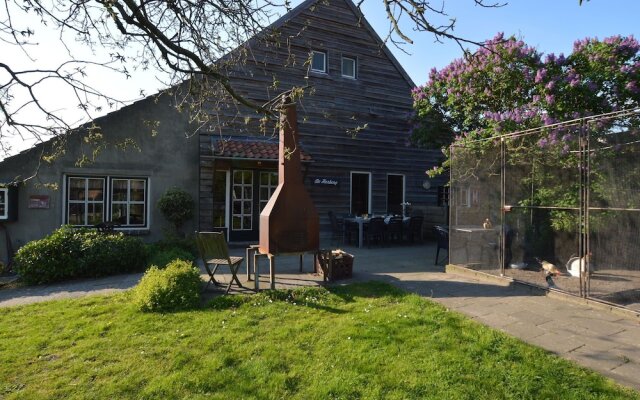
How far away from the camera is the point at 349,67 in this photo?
46.7 ft

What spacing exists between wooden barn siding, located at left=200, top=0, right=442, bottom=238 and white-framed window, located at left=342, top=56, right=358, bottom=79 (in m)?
0.18

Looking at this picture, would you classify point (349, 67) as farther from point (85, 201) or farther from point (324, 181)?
point (85, 201)

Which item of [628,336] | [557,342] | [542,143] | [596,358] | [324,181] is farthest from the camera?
[324,181]

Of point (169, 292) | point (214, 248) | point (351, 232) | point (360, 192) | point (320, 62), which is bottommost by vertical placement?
point (169, 292)

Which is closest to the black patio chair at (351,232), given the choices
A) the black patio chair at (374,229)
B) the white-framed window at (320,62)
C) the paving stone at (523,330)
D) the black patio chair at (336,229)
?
the black patio chair at (336,229)

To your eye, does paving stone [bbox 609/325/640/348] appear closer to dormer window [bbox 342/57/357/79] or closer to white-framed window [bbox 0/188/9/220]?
white-framed window [bbox 0/188/9/220]

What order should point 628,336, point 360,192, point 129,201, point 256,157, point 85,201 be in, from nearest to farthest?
point 628,336 < point 85,201 < point 129,201 < point 256,157 < point 360,192

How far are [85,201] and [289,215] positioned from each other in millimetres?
7268

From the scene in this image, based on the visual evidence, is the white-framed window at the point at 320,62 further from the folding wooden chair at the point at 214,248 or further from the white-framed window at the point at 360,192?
the folding wooden chair at the point at 214,248

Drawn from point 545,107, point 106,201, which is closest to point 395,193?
point 545,107

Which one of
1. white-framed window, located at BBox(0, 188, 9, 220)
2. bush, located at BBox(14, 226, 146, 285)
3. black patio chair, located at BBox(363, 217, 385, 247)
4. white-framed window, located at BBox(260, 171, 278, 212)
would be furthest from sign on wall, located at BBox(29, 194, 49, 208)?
black patio chair, located at BBox(363, 217, 385, 247)

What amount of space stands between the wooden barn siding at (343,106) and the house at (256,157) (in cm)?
4

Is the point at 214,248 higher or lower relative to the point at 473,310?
higher

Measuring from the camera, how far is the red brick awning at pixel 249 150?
10.9 m
